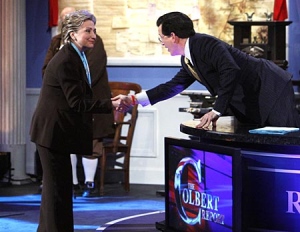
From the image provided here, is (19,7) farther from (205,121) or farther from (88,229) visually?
(205,121)

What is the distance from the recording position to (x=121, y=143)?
351 inches

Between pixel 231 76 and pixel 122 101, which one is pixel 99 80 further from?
pixel 231 76

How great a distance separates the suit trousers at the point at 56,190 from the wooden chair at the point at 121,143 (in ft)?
10.9

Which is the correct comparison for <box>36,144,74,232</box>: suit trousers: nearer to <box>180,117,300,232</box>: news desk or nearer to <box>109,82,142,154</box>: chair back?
<box>180,117,300,232</box>: news desk

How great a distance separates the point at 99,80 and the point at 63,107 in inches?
125

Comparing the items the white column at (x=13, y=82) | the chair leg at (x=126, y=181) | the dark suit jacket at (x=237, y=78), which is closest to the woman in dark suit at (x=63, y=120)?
the dark suit jacket at (x=237, y=78)

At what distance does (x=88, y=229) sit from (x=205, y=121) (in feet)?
6.30

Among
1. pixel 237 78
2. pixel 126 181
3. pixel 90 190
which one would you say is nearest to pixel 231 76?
pixel 237 78

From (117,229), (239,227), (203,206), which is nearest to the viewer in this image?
(239,227)

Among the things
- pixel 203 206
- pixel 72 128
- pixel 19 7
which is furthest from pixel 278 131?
pixel 19 7

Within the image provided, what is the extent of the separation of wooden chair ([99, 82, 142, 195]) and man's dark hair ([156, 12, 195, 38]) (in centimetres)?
354

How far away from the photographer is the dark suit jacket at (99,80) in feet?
27.3

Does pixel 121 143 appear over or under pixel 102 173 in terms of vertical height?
over

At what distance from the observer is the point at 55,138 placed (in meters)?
5.19
